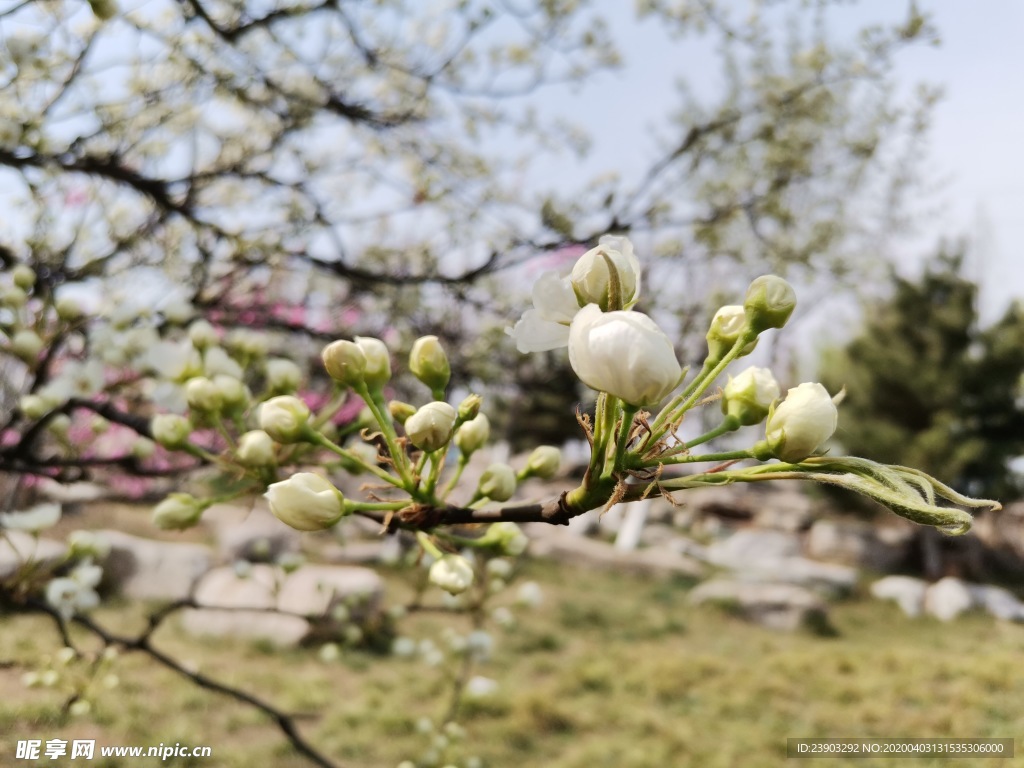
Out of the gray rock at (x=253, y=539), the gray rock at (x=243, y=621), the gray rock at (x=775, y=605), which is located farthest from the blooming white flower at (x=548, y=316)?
the gray rock at (x=775, y=605)

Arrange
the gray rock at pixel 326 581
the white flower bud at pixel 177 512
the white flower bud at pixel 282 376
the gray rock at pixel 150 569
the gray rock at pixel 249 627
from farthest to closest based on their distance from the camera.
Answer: the gray rock at pixel 150 569 → the gray rock at pixel 326 581 → the gray rock at pixel 249 627 → the white flower bud at pixel 282 376 → the white flower bud at pixel 177 512

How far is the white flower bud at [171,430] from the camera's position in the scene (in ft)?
3.40

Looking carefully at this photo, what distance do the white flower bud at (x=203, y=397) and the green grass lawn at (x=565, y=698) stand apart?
2402 millimetres

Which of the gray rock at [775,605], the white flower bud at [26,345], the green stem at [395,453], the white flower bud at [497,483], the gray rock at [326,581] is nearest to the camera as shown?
the green stem at [395,453]

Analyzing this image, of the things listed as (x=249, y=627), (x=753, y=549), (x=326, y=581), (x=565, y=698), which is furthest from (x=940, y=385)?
(x=249, y=627)

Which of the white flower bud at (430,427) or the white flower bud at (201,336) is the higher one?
the white flower bud at (201,336)

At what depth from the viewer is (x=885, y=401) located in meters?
13.3

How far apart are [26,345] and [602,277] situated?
137 centimetres

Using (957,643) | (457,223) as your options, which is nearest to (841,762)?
(457,223)

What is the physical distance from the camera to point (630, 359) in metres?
0.52

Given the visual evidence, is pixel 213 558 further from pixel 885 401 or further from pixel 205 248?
pixel 885 401

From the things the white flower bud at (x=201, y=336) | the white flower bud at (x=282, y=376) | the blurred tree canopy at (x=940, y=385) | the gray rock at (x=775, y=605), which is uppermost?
the blurred tree canopy at (x=940, y=385)

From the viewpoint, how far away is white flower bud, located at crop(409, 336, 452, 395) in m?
0.80

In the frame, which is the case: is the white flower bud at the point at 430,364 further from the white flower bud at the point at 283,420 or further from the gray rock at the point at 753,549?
the gray rock at the point at 753,549
